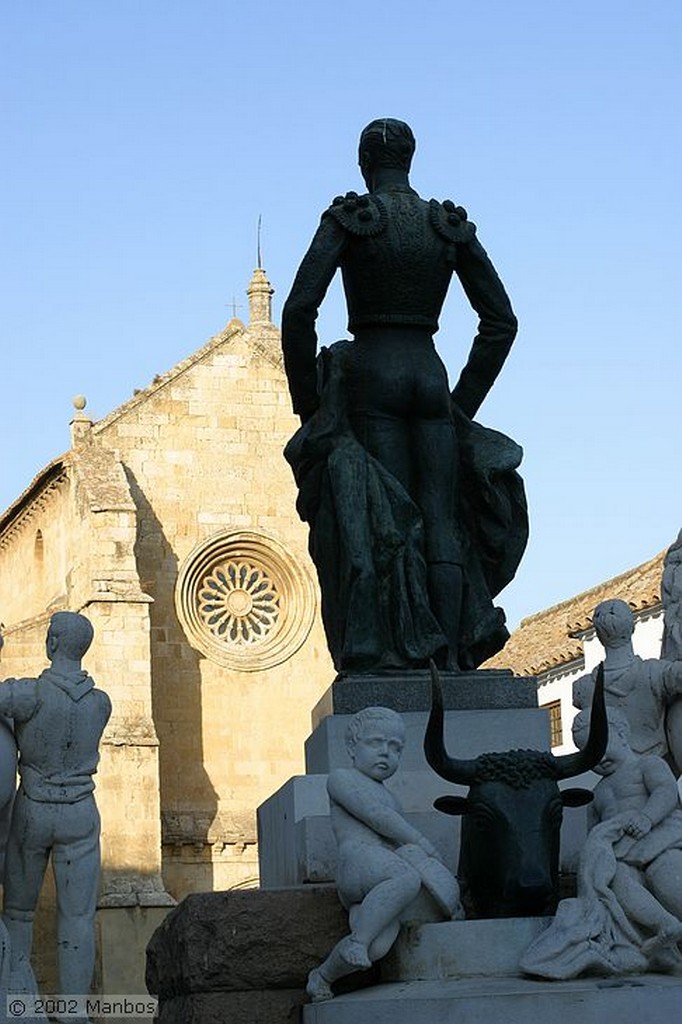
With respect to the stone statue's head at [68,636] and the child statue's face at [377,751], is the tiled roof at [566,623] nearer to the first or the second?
the stone statue's head at [68,636]

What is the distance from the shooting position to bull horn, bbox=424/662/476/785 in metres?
6.57

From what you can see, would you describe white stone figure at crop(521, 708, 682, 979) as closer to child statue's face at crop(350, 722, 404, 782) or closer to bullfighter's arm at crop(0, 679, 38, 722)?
child statue's face at crop(350, 722, 404, 782)

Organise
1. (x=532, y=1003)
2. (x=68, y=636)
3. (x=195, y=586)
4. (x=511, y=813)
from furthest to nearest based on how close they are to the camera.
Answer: (x=195, y=586) < (x=68, y=636) < (x=511, y=813) < (x=532, y=1003)

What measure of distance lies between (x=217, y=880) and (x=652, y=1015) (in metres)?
26.2

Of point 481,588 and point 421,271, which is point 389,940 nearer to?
point 481,588

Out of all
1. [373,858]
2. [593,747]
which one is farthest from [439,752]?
[593,747]

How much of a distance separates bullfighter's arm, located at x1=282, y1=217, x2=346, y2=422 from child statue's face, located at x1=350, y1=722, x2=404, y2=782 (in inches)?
82.3

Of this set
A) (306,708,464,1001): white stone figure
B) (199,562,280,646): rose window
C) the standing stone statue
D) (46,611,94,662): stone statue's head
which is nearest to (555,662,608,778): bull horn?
(306,708,464,1001): white stone figure

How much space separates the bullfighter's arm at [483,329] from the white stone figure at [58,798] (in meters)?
2.02

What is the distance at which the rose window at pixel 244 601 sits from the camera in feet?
110

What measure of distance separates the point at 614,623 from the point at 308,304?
6.19 feet

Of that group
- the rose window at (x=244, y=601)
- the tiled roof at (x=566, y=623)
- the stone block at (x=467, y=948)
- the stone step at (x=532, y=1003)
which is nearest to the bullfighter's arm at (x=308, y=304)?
the stone block at (x=467, y=948)

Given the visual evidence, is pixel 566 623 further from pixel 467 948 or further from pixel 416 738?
pixel 467 948

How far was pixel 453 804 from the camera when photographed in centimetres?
664
